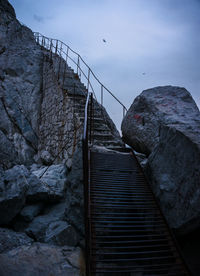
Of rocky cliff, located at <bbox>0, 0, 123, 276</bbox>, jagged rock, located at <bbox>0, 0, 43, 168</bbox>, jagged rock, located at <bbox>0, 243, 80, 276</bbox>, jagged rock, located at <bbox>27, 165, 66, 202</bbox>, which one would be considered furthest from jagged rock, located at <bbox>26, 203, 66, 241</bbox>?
jagged rock, located at <bbox>0, 0, 43, 168</bbox>

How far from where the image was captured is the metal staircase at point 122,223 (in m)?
2.23

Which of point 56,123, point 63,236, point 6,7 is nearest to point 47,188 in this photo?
point 63,236

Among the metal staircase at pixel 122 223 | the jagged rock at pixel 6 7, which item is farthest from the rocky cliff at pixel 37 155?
the metal staircase at pixel 122 223

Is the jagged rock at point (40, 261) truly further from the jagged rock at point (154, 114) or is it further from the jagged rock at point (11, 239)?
the jagged rock at point (154, 114)

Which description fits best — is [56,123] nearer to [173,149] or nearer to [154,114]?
[154,114]

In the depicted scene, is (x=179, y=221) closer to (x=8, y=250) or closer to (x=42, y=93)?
(x=8, y=250)

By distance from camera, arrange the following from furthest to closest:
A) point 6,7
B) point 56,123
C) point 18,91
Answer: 1. point 6,7
2. point 18,91
3. point 56,123

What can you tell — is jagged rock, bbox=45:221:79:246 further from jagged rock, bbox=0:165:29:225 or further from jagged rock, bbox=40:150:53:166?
jagged rock, bbox=40:150:53:166

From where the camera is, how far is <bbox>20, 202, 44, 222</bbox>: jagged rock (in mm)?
4047

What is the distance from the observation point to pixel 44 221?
155 inches

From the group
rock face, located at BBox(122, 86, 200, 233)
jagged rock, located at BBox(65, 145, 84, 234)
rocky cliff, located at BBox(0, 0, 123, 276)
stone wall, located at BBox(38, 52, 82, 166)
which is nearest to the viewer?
rock face, located at BBox(122, 86, 200, 233)

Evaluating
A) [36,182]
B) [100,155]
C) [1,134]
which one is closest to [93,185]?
[100,155]

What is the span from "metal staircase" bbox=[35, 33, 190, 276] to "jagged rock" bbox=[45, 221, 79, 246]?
2.15ft

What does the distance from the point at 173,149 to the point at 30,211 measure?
123 inches
